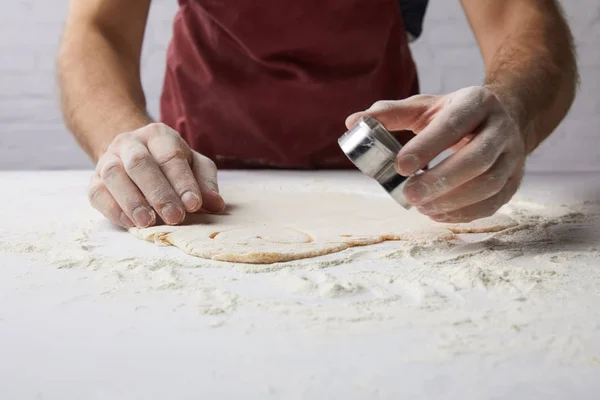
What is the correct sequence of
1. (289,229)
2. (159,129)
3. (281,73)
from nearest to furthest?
(289,229), (159,129), (281,73)

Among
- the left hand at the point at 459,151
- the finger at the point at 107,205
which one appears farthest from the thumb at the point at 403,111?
the finger at the point at 107,205

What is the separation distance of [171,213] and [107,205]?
0.11 m

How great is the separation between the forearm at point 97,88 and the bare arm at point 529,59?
0.64 metres

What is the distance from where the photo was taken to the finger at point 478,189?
2.51 feet

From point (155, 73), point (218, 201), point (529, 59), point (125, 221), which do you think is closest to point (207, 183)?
point (218, 201)

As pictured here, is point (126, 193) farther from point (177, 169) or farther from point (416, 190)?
point (416, 190)

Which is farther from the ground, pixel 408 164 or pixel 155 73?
pixel 408 164

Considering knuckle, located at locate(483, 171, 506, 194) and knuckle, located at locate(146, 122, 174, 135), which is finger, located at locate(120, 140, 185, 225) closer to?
knuckle, located at locate(146, 122, 174, 135)

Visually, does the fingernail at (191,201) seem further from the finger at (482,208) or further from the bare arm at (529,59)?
the bare arm at (529,59)

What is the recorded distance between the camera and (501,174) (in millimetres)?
767

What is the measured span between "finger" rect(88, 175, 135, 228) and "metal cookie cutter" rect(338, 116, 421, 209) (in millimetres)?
366

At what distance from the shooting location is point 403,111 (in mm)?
790

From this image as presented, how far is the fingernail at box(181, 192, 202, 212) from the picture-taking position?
0.90 metres

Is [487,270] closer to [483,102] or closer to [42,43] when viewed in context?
[483,102]
